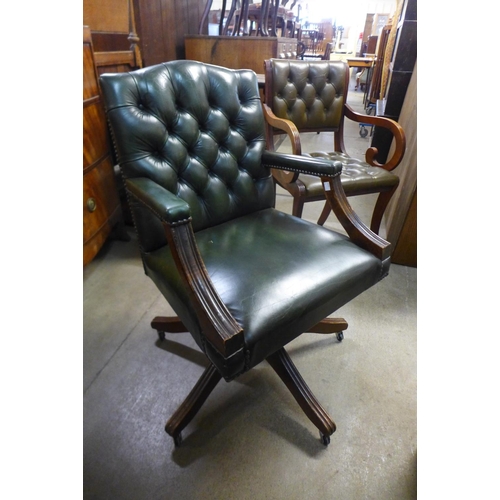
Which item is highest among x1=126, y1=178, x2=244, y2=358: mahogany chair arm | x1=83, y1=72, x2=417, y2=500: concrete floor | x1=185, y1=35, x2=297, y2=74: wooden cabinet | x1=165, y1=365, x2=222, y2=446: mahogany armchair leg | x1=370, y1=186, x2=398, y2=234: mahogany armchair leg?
x1=185, y1=35, x2=297, y2=74: wooden cabinet

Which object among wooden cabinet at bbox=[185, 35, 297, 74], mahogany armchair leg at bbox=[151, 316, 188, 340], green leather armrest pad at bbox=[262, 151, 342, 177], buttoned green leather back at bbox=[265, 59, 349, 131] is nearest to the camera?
green leather armrest pad at bbox=[262, 151, 342, 177]

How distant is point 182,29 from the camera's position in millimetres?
2547

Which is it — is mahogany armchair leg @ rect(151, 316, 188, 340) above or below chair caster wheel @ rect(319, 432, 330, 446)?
above

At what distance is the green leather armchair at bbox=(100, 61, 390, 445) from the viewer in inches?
30.3

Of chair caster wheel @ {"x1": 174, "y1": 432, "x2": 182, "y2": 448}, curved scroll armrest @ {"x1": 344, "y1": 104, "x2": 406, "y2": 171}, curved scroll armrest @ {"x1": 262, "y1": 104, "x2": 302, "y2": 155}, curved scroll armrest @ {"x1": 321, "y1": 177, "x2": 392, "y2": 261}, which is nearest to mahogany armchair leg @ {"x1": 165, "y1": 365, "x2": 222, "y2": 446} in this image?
chair caster wheel @ {"x1": 174, "y1": 432, "x2": 182, "y2": 448}

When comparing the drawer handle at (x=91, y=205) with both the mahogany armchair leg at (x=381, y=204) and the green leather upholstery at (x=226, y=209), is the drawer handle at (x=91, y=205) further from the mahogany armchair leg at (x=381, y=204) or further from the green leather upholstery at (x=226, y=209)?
the mahogany armchair leg at (x=381, y=204)

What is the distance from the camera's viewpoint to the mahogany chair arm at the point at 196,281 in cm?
71

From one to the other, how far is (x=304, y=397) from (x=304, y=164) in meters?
0.81

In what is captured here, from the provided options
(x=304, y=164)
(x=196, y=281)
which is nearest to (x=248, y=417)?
(x=196, y=281)

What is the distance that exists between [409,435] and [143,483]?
0.88 meters

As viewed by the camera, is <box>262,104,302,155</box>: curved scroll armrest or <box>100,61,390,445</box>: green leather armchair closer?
<box>100,61,390,445</box>: green leather armchair

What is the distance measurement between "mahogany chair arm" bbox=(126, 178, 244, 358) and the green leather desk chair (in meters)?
A: 0.91

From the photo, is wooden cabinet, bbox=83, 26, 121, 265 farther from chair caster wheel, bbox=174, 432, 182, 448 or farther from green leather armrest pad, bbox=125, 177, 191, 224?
chair caster wheel, bbox=174, 432, 182, 448

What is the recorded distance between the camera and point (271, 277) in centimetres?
89
